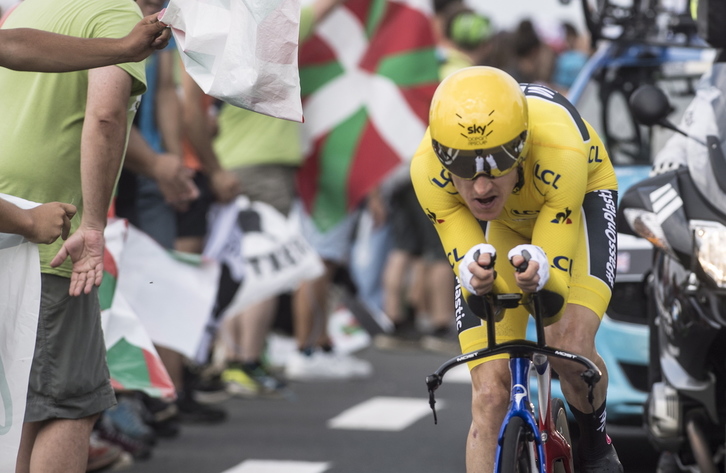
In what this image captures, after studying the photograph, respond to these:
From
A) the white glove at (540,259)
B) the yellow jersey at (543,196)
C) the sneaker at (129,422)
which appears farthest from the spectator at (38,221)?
the sneaker at (129,422)

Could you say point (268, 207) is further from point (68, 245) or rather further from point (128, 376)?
point (68, 245)

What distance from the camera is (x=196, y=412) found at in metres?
8.73

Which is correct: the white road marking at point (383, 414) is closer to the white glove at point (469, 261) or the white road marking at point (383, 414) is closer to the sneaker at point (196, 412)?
the sneaker at point (196, 412)

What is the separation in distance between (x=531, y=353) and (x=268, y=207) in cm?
555

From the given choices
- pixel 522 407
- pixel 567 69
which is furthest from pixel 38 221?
pixel 567 69

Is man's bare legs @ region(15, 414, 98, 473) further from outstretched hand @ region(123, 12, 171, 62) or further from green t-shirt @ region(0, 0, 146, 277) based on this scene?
outstretched hand @ region(123, 12, 171, 62)

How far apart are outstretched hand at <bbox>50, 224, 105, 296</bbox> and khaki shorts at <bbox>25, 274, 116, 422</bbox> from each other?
0.26 feet

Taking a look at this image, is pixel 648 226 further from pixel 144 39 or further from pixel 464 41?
pixel 464 41

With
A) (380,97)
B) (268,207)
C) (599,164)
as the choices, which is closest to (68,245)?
(599,164)

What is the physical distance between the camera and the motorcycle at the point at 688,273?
5.71 m

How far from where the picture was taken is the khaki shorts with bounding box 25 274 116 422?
463cm

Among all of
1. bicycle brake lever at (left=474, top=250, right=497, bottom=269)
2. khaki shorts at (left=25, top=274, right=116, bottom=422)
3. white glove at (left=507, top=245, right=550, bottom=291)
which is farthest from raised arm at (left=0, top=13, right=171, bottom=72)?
white glove at (left=507, top=245, right=550, bottom=291)

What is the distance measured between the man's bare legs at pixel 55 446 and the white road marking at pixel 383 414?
13.0ft

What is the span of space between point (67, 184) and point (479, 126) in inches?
57.9
